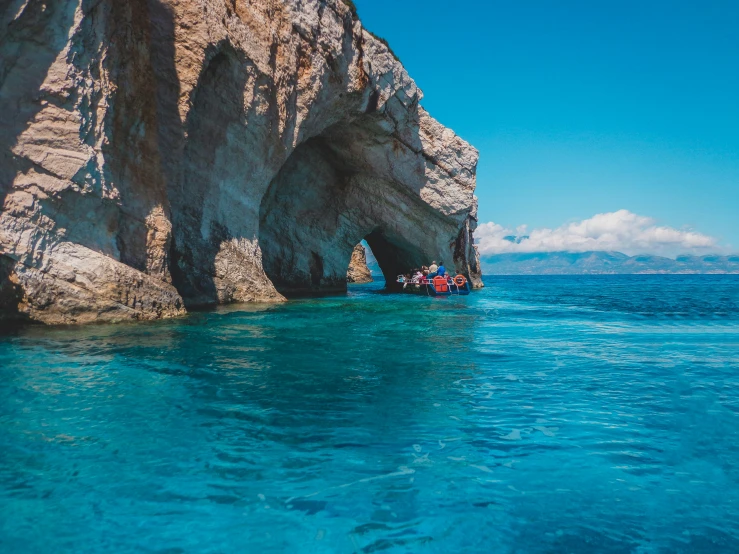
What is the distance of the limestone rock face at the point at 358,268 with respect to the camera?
66.0m

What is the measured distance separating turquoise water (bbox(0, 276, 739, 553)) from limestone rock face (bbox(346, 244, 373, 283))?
54617 mm

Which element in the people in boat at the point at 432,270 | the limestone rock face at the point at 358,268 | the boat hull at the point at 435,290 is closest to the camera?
the boat hull at the point at 435,290

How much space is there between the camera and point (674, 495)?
4648 millimetres

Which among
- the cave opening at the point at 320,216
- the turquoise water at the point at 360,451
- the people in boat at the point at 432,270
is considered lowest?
the turquoise water at the point at 360,451

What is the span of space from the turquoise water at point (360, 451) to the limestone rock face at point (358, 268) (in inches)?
2150

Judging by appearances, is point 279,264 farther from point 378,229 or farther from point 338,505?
point 338,505

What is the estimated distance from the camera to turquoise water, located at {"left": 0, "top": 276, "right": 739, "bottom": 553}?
4.00 metres

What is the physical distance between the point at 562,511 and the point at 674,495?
1.16 meters

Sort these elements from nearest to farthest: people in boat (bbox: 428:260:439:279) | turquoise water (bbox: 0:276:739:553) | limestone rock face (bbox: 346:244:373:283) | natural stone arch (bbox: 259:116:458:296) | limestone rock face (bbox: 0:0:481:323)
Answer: turquoise water (bbox: 0:276:739:553), limestone rock face (bbox: 0:0:481:323), natural stone arch (bbox: 259:116:458:296), people in boat (bbox: 428:260:439:279), limestone rock face (bbox: 346:244:373:283)

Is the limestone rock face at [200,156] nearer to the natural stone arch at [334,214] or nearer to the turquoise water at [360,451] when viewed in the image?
the natural stone arch at [334,214]

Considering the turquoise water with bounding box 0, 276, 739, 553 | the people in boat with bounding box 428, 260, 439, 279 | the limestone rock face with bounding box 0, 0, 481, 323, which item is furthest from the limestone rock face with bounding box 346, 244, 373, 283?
the turquoise water with bounding box 0, 276, 739, 553

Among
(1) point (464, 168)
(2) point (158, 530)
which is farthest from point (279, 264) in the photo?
(2) point (158, 530)

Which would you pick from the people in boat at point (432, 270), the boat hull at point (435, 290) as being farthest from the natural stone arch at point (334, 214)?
the people in boat at point (432, 270)

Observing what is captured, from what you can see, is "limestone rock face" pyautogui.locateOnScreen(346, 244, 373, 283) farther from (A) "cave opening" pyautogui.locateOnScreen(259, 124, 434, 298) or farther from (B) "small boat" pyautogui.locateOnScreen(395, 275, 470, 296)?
(B) "small boat" pyautogui.locateOnScreen(395, 275, 470, 296)
